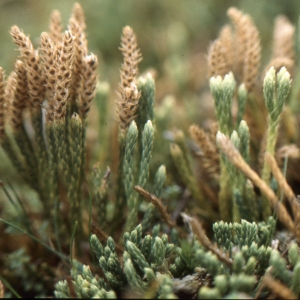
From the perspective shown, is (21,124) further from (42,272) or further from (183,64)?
(183,64)

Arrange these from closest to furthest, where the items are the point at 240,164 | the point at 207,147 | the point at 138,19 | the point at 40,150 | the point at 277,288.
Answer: the point at 277,288
the point at 240,164
the point at 40,150
the point at 207,147
the point at 138,19

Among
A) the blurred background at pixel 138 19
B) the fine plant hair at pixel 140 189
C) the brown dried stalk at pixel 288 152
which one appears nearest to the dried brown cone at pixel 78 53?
the fine plant hair at pixel 140 189

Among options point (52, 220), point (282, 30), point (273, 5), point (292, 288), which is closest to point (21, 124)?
point (52, 220)

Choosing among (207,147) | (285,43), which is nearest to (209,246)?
(207,147)

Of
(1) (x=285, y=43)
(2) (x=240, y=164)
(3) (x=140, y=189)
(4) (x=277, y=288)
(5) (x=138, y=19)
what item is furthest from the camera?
(5) (x=138, y=19)

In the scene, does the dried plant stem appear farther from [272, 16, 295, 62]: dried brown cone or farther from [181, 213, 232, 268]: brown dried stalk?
[272, 16, 295, 62]: dried brown cone

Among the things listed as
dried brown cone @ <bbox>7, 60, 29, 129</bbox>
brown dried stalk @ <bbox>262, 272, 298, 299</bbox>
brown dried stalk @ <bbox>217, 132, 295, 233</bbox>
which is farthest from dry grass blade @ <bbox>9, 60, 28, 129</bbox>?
brown dried stalk @ <bbox>262, 272, 298, 299</bbox>

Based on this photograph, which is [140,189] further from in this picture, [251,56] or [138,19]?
[138,19]
